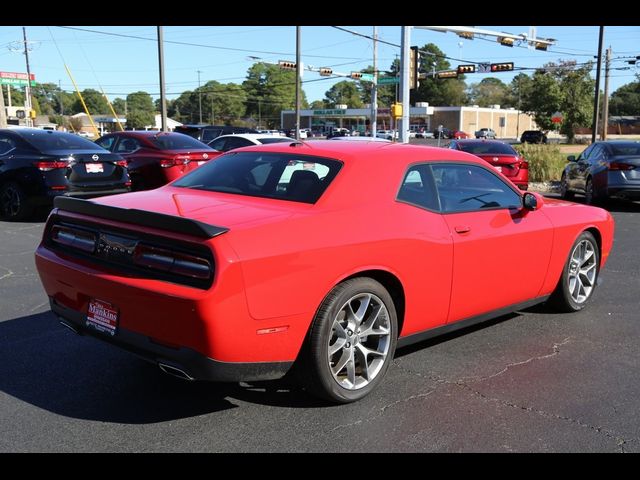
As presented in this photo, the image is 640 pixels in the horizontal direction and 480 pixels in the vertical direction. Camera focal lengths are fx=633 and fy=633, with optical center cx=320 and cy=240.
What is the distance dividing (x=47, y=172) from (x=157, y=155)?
97.2 inches

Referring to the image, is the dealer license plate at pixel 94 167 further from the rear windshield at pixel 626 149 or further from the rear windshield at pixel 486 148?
the rear windshield at pixel 626 149

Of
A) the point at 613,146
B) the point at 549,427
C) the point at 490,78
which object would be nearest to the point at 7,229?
the point at 549,427

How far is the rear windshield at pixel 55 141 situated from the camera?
417 inches

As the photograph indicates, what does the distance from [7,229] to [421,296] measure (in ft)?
26.2

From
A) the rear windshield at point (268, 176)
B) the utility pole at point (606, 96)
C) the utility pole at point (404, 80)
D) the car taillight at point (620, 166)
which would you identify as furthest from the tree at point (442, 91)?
the rear windshield at point (268, 176)

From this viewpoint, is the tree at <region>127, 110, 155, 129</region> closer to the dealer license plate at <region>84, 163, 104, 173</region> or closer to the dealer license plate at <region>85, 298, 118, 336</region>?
the dealer license plate at <region>84, 163, 104, 173</region>

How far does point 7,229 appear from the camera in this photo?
9.85 metres

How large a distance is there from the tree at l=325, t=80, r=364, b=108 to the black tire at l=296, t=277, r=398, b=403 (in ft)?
501

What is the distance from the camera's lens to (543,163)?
19.9 meters

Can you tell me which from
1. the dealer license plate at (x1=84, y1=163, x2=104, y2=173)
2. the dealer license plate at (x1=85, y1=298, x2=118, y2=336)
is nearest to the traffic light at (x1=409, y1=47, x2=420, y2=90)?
the dealer license plate at (x1=84, y1=163, x2=104, y2=173)

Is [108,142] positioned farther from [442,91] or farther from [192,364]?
[442,91]

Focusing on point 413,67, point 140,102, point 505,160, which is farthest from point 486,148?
point 140,102
